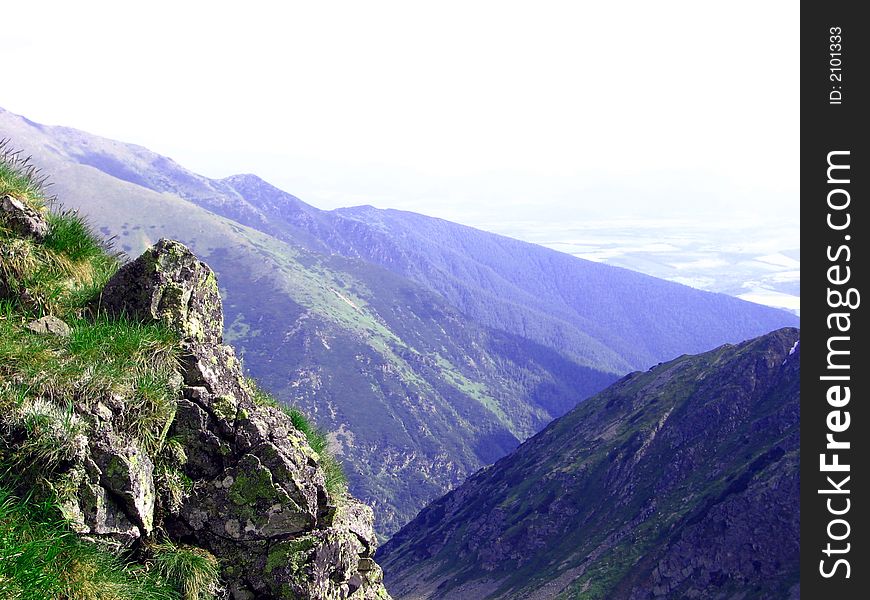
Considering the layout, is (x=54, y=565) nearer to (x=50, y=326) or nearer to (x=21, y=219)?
(x=50, y=326)

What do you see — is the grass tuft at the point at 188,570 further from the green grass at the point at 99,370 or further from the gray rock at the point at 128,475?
the green grass at the point at 99,370

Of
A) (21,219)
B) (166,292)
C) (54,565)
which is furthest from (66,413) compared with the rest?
(21,219)

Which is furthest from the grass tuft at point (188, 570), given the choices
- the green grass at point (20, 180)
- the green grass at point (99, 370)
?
the green grass at point (20, 180)

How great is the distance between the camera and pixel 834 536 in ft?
57.2

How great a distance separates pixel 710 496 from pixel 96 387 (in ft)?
668

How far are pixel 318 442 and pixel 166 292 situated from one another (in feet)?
19.4

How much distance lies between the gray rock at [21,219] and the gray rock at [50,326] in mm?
2366

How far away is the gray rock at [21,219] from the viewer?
13.9 metres

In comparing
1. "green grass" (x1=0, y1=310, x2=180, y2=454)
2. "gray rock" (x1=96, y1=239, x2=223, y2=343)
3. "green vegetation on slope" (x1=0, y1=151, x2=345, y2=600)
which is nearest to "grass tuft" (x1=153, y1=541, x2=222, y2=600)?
"green vegetation on slope" (x1=0, y1=151, x2=345, y2=600)

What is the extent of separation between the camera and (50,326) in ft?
41.7

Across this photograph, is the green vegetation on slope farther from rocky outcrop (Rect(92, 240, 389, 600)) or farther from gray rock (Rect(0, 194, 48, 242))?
rocky outcrop (Rect(92, 240, 389, 600))

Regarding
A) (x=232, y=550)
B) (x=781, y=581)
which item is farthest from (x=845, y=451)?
(x=781, y=581)

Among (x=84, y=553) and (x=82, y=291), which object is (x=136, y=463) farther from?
(x=82, y=291)

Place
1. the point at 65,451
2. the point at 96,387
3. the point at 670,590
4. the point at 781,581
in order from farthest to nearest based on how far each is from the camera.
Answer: the point at 670,590, the point at 781,581, the point at 96,387, the point at 65,451
